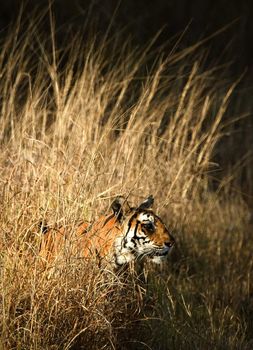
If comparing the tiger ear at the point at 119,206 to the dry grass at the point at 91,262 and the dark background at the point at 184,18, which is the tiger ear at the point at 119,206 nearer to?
the dry grass at the point at 91,262

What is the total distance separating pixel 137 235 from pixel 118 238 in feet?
0.40

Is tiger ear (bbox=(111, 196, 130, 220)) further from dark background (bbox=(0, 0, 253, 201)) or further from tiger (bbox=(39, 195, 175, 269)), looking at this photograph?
dark background (bbox=(0, 0, 253, 201))

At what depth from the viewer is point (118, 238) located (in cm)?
472

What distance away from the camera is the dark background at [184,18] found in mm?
11484

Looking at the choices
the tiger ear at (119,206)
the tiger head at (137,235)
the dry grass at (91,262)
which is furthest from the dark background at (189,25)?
the tiger ear at (119,206)

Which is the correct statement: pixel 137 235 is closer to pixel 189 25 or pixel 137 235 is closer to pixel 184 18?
pixel 189 25

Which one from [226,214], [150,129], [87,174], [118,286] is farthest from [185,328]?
[226,214]

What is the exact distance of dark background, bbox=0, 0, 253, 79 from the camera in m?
11.5

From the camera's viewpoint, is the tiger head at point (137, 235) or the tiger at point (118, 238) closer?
the tiger at point (118, 238)

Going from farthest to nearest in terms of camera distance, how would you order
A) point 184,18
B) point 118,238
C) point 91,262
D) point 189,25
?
point 184,18 → point 189,25 → point 118,238 → point 91,262

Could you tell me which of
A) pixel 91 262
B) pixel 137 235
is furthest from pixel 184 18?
pixel 91 262

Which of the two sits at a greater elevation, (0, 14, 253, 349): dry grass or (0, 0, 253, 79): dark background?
(0, 0, 253, 79): dark background

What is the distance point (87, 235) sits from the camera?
4.54 meters

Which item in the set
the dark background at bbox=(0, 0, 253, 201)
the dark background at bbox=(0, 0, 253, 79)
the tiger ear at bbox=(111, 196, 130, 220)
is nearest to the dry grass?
the tiger ear at bbox=(111, 196, 130, 220)
